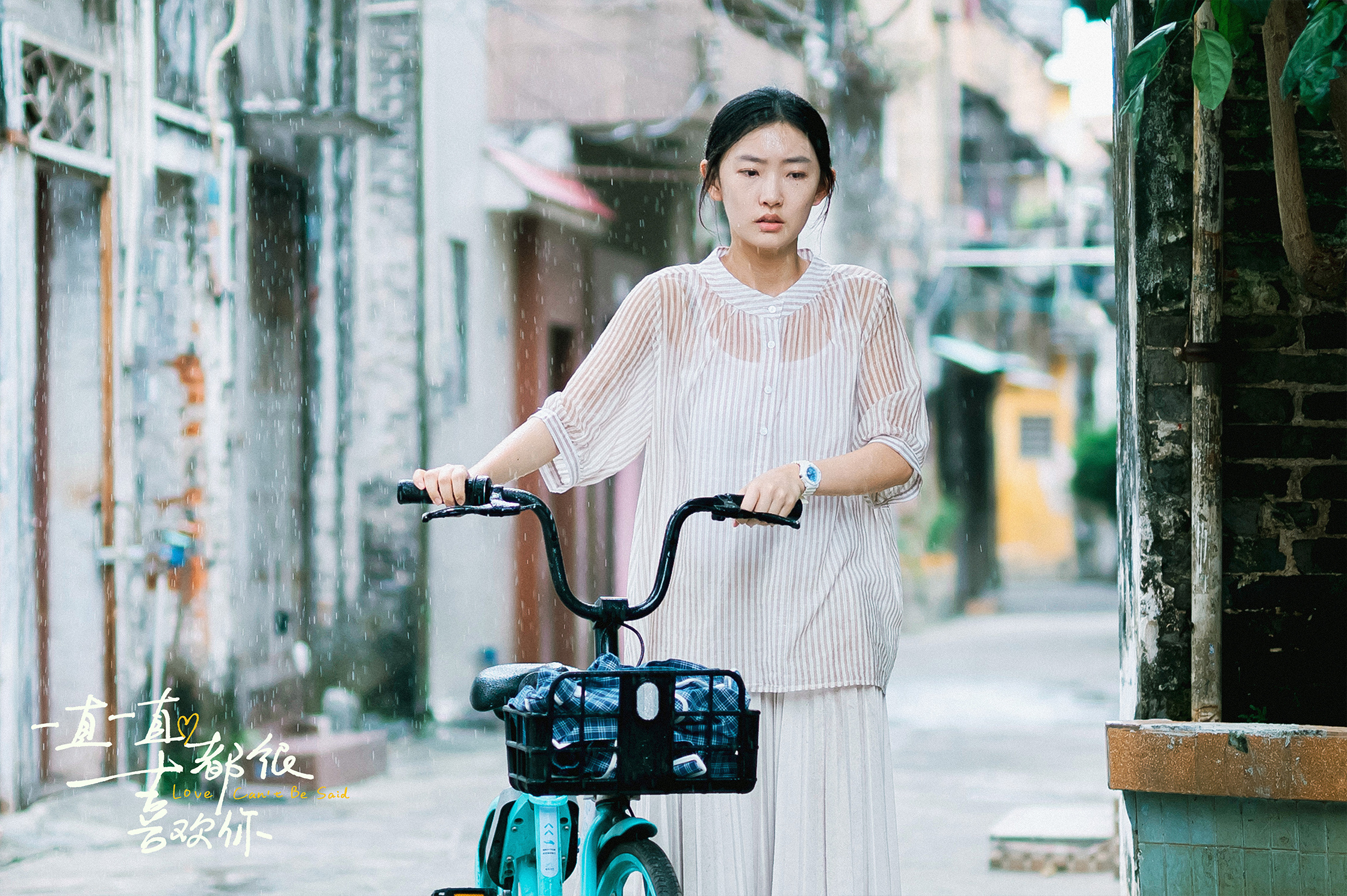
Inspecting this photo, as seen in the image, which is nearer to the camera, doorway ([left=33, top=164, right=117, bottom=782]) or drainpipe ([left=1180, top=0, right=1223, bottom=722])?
drainpipe ([left=1180, top=0, right=1223, bottom=722])

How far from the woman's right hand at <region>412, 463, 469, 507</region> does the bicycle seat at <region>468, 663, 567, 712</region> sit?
35cm

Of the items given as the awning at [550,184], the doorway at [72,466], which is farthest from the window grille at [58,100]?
the awning at [550,184]

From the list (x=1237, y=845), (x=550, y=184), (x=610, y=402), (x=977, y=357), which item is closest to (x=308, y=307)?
(x=550, y=184)

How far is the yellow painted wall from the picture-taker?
34.9 m

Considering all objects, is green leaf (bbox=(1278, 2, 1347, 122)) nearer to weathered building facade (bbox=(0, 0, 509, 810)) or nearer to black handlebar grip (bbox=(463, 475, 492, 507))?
black handlebar grip (bbox=(463, 475, 492, 507))

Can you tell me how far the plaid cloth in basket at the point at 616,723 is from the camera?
2.23m

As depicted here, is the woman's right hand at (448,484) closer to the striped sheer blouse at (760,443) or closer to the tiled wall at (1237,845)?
the striped sheer blouse at (760,443)

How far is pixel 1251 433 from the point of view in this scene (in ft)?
12.4

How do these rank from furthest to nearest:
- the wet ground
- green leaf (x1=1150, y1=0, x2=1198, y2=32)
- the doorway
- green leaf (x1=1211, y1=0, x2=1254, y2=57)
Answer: the doorway < the wet ground < green leaf (x1=1150, y1=0, x2=1198, y2=32) < green leaf (x1=1211, y1=0, x2=1254, y2=57)

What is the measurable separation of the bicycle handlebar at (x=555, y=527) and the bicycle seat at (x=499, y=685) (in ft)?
0.78

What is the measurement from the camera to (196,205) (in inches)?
317

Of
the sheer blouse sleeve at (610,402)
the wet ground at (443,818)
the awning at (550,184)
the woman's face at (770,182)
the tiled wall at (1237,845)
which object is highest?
the awning at (550,184)

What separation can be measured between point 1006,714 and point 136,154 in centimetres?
672

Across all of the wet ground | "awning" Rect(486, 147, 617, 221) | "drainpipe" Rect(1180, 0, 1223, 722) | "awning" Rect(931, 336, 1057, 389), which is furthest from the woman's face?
"awning" Rect(931, 336, 1057, 389)
